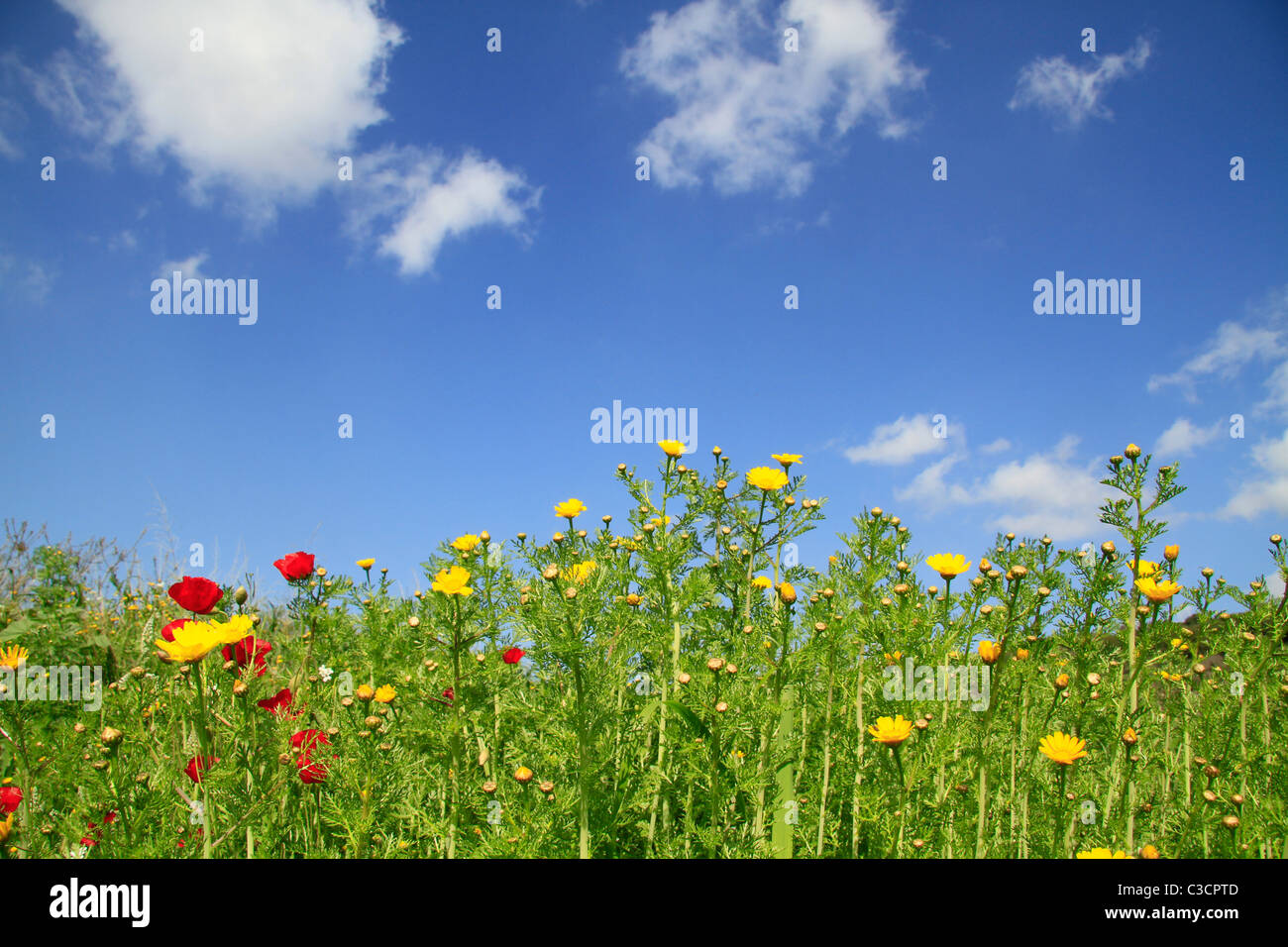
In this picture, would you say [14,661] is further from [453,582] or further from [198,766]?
[453,582]

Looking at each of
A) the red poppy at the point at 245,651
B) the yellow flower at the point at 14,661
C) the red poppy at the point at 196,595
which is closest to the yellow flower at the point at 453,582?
the red poppy at the point at 245,651

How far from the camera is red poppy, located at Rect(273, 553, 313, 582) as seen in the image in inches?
99.5

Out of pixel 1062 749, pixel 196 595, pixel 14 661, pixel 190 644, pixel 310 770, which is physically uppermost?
pixel 196 595

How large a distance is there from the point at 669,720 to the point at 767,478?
3.46ft

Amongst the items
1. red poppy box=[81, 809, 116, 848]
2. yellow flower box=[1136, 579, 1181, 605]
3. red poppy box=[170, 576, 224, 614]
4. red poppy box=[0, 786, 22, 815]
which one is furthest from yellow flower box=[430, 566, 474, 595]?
yellow flower box=[1136, 579, 1181, 605]

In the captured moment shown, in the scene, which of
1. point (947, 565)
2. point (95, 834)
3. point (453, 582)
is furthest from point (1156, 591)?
point (95, 834)

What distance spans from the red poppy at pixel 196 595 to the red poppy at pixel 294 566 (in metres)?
0.35

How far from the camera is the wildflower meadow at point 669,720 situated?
1997mm

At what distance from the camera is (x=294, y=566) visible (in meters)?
2.54

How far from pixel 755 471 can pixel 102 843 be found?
2549mm
